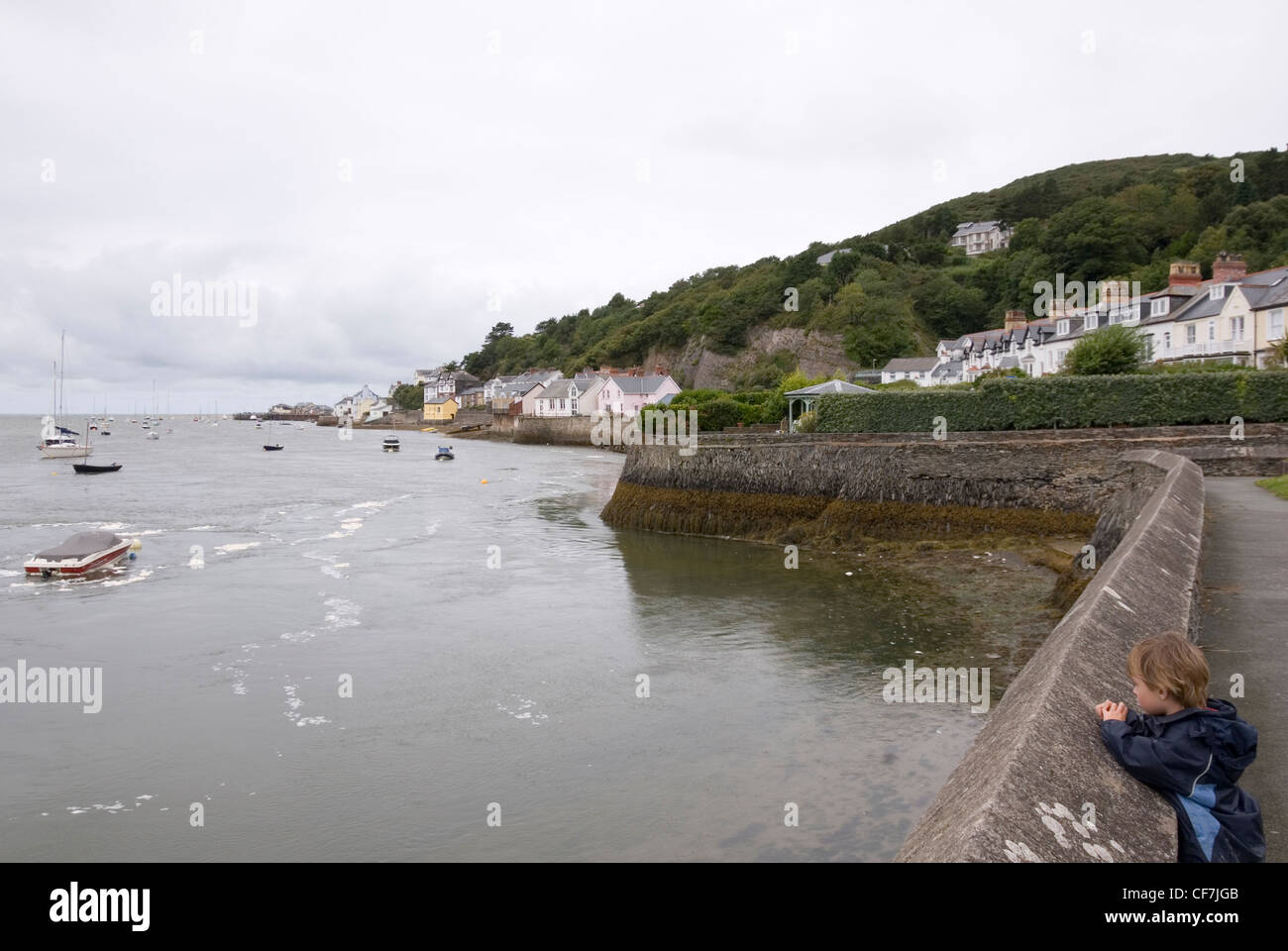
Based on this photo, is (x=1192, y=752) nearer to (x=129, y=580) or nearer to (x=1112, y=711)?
(x=1112, y=711)

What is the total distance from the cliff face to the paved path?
279 ft

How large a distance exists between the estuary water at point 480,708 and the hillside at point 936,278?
3147 inches

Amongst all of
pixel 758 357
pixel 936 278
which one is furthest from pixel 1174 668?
pixel 936 278

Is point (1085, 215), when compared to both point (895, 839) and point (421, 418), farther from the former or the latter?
point (421, 418)

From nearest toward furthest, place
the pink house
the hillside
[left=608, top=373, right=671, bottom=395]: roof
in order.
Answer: the hillside < the pink house < [left=608, top=373, right=671, bottom=395]: roof

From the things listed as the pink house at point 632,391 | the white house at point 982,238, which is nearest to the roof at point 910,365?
the pink house at point 632,391

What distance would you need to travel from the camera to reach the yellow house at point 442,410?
17725 centimetres

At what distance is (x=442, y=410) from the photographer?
178375mm

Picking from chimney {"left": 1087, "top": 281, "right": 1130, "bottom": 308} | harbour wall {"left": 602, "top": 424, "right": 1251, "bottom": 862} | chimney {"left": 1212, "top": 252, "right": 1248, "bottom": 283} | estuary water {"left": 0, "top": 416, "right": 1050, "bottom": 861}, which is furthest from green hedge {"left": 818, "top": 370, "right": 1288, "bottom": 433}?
chimney {"left": 1087, "top": 281, "right": 1130, "bottom": 308}

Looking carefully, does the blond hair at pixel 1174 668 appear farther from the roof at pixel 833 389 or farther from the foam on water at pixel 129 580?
the roof at pixel 833 389

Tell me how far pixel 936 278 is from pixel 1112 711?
120993mm

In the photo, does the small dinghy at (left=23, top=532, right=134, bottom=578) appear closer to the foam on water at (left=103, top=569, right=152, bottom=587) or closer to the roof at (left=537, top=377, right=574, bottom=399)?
the foam on water at (left=103, top=569, right=152, bottom=587)

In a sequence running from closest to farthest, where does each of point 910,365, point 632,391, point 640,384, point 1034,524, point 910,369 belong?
point 1034,524
point 910,369
point 910,365
point 632,391
point 640,384

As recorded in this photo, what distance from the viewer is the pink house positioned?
4345 inches
